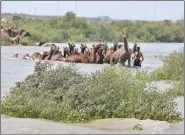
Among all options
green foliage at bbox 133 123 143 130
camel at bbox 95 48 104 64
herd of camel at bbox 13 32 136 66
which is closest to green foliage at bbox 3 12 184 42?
herd of camel at bbox 13 32 136 66

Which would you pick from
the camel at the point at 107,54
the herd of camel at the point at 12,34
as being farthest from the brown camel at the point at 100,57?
the herd of camel at the point at 12,34

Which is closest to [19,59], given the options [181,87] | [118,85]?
[181,87]

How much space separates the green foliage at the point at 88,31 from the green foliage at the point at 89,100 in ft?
157

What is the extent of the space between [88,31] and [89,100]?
6416 centimetres

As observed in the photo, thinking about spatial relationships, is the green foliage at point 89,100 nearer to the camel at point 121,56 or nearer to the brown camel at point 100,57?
the camel at point 121,56

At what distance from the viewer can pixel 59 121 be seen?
11.4 m

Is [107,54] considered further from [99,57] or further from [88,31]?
[88,31]

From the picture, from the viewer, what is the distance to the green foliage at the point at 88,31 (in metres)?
67.2

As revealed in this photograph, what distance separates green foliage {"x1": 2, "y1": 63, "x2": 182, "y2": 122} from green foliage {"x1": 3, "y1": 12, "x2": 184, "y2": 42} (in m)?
47.8

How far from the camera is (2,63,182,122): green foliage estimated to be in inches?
463

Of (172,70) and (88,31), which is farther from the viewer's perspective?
(88,31)

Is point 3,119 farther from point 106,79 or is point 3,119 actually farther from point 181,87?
point 181,87

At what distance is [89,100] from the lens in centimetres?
1202

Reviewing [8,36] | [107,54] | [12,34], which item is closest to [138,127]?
[107,54]
